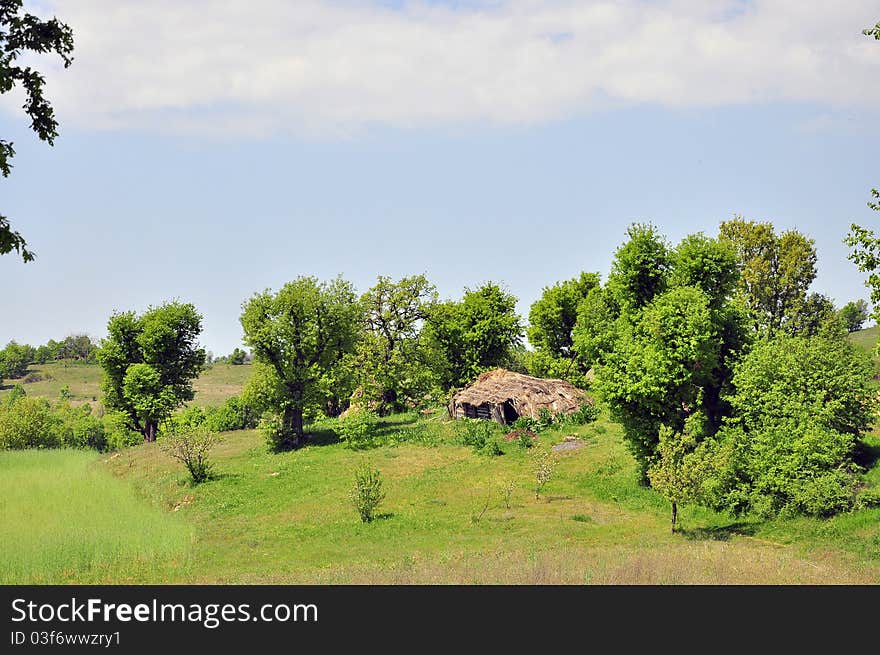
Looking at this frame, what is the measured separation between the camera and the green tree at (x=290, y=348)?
2373 inches

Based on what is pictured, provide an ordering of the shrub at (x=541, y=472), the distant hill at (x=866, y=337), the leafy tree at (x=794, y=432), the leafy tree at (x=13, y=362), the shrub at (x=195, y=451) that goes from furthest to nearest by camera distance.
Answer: the leafy tree at (x=13, y=362) → the distant hill at (x=866, y=337) → the shrub at (x=195, y=451) → the shrub at (x=541, y=472) → the leafy tree at (x=794, y=432)

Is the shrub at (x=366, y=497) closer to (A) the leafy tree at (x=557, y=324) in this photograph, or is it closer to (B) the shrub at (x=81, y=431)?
(A) the leafy tree at (x=557, y=324)

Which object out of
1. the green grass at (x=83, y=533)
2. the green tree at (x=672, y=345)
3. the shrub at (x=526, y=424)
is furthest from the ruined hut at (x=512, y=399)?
the green grass at (x=83, y=533)

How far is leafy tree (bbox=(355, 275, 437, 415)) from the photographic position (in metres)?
70.6

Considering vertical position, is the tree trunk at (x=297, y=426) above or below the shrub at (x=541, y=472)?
above

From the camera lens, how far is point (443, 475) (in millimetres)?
46438

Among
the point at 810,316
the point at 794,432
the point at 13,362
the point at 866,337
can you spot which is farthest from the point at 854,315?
the point at 13,362

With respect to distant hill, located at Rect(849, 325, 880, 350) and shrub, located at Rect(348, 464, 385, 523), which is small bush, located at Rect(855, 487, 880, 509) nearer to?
shrub, located at Rect(348, 464, 385, 523)

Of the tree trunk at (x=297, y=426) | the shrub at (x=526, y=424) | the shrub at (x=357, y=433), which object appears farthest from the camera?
the tree trunk at (x=297, y=426)

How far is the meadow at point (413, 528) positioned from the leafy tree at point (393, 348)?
1322 centimetres

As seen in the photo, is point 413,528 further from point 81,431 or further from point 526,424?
point 81,431

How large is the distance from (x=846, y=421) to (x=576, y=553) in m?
17.4
